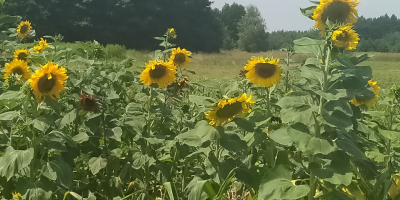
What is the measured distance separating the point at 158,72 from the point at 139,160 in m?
0.50

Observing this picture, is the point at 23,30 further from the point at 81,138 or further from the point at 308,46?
the point at 308,46

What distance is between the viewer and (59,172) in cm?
183

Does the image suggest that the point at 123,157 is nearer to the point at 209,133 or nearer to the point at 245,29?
the point at 209,133

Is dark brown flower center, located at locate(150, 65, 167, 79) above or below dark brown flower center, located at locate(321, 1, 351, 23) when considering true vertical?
below

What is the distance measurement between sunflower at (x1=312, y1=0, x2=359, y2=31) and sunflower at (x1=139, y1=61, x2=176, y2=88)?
2.93ft

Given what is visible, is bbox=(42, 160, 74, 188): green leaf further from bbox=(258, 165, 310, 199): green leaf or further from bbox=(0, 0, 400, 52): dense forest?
bbox=(0, 0, 400, 52): dense forest

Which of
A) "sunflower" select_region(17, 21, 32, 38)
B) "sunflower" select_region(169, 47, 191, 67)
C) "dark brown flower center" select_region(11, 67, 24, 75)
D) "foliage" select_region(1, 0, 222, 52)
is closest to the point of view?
"dark brown flower center" select_region(11, 67, 24, 75)

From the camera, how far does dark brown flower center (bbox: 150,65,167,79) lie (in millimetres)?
2232

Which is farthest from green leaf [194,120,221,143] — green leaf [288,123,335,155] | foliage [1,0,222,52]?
foliage [1,0,222,52]

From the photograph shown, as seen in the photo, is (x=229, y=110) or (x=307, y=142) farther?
(x=229, y=110)

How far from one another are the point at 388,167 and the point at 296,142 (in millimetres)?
980

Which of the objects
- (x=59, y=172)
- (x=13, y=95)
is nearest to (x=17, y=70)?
(x=13, y=95)

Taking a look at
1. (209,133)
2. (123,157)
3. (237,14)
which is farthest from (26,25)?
(237,14)

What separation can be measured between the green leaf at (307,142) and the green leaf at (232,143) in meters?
0.28
